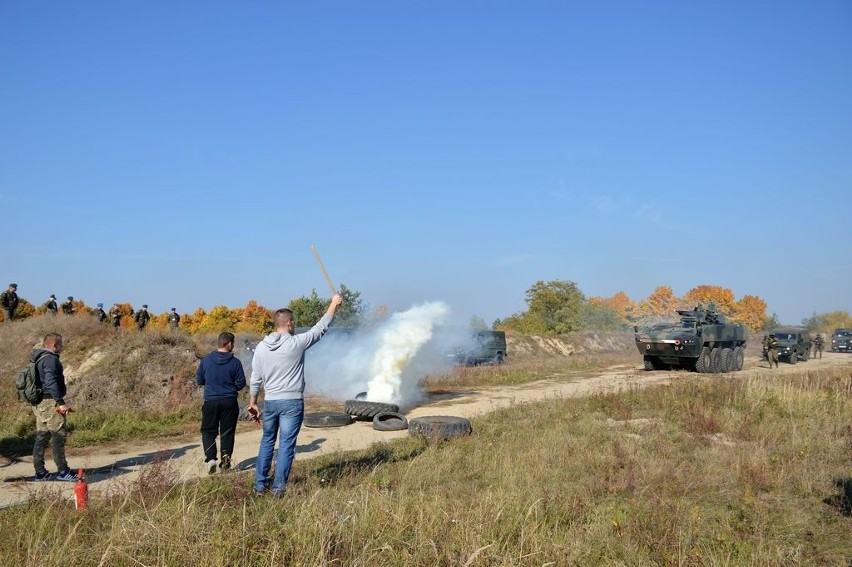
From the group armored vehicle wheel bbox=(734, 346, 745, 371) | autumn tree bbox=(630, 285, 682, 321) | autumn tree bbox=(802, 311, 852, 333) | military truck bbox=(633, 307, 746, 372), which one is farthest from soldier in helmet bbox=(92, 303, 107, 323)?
autumn tree bbox=(802, 311, 852, 333)

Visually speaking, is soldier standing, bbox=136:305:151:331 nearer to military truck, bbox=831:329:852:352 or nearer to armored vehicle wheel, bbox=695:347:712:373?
armored vehicle wheel, bbox=695:347:712:373

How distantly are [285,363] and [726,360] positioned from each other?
25690mm

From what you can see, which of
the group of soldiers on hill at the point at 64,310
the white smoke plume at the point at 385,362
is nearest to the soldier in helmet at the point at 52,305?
the group of soldiers on hill at the point at 64,310

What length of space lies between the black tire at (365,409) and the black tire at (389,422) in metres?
0.54

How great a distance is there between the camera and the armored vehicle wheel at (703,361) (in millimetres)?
26422

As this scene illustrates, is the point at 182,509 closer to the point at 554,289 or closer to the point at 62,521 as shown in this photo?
the point at 62,521

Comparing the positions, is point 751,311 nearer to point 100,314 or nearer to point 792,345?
point 792,345

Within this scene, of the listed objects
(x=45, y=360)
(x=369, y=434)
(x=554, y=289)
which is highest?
(x=554, y=289)

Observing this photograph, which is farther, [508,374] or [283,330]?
[508,374]

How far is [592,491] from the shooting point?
291 inches

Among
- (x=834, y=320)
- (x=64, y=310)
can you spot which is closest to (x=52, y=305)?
(x=64, y=310)

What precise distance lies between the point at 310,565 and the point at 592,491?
13.2 ft

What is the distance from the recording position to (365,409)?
13.5 m

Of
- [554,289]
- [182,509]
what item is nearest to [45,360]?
[182,509]
